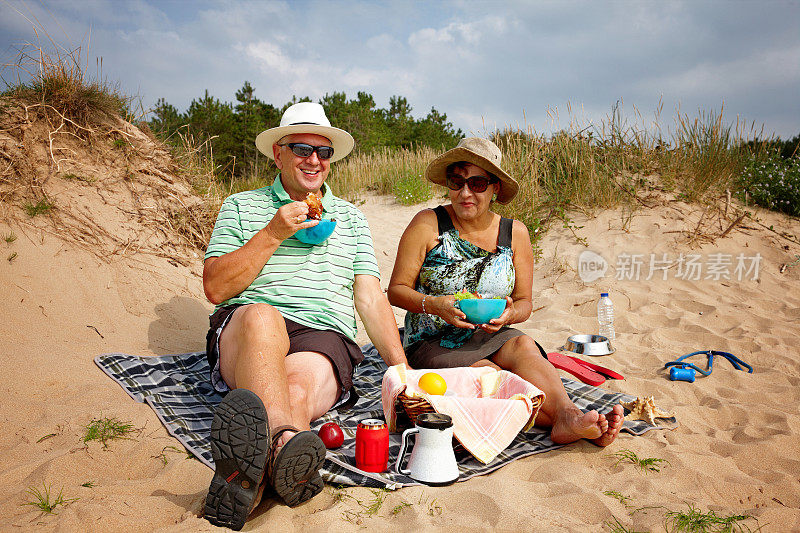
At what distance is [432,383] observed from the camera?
2.82 metres

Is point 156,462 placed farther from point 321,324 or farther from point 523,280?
point 523,280

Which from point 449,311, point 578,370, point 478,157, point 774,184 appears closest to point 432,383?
point 449,311

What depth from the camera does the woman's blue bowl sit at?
3.03 m

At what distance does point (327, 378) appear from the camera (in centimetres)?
290

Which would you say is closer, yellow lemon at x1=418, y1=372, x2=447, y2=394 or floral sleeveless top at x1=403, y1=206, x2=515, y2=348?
yellow lemon at x1=418, y1=372, x2=447, y2=394

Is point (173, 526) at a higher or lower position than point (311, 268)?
lower

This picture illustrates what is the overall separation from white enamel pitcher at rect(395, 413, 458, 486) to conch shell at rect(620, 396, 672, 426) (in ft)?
4.79

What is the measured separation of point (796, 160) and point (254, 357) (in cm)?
936

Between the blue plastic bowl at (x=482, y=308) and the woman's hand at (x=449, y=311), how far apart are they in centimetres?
3

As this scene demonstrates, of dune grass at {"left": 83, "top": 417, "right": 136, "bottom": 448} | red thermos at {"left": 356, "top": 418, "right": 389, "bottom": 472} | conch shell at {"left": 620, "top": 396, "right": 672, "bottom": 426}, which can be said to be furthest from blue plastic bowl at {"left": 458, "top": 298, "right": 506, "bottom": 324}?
dune grass at {"left": 83, "top": 417, "right": 136, "bottom": 448}

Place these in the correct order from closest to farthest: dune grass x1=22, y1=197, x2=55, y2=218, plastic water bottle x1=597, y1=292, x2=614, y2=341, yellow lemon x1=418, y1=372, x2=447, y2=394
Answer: yellow lemon x1=418, y1=372, x2=447, y2=394 < dune grass x1=22, y1=197, x2=55, y2=218 < plastic water bottle x1=597, y1=292, x2=614, y2=341

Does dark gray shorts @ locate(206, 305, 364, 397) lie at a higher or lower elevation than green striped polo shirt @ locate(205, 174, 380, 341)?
lower

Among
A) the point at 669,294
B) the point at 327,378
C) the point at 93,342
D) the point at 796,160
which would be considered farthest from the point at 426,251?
the point at 796,160

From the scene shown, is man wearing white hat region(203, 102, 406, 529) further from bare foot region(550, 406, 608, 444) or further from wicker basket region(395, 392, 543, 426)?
bare foot region(550, 406, 608, 444)
